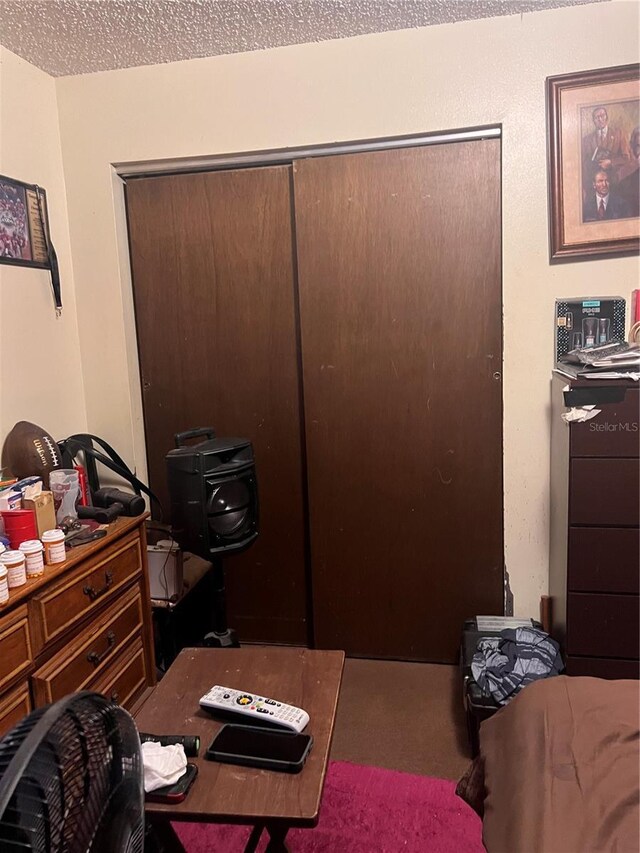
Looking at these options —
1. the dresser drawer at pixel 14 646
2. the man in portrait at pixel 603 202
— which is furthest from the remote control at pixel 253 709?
the man in portrait at pixel 603 202

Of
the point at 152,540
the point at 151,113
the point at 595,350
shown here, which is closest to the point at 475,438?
the point at 595,350

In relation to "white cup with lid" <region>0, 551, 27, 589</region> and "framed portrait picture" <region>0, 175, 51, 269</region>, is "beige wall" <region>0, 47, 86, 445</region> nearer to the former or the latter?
"framed portrait picture" <region>0, 175, 51, 269</region>

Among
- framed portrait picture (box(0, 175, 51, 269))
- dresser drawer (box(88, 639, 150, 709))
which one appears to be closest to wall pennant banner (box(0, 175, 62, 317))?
framed portrait picture (box(0, 175, 51, 269))

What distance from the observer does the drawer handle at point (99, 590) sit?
1.70 meters

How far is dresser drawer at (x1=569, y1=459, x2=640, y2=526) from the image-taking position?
5.83 ft

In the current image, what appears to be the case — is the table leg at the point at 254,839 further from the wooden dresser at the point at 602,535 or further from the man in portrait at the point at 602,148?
the man in portrait at the point at 602,148

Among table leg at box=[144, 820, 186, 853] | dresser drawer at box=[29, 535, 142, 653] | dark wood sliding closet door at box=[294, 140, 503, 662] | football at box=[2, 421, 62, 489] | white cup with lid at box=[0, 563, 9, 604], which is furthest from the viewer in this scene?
dark wood sliding closet door at box=[294, 140, 503, 662]

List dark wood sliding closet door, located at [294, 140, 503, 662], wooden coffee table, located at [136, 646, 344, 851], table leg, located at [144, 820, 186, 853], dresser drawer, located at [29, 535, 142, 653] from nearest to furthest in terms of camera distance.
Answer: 1. wooden coffee table, located at [136, 646, 344, 851]
2. table leg, located at [144, 820, 186, 853]
3. dresser drawer, located at [29, 535, 142, 653]
4. dark wood sliding closet door, located at [294, 140, 503, 662]

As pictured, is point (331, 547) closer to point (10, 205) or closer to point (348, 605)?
point (348, 605)

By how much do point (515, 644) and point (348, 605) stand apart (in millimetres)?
736

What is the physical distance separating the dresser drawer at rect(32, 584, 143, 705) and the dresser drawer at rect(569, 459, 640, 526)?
147cm

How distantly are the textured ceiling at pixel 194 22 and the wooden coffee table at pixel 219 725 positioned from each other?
78.0 inches

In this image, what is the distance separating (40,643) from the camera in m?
1.51

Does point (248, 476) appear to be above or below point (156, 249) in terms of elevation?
below
